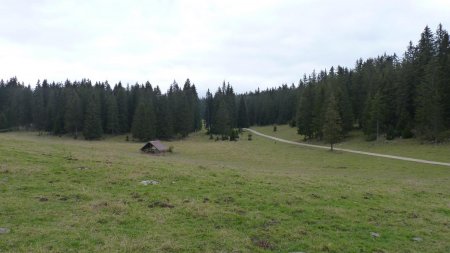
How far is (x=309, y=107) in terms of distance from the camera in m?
97.7

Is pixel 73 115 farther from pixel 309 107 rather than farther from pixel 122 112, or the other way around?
pixel 309 107

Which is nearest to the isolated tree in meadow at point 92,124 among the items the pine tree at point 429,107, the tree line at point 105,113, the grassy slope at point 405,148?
the tree line at point 105,113

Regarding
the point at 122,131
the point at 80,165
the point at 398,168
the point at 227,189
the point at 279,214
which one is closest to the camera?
the point at 279,214

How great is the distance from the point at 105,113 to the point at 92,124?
13.1m

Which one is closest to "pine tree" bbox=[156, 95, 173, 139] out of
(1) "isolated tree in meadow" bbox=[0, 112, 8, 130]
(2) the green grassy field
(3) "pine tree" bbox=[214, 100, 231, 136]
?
(3) "pine tree" bbox=[214, 100, 231, 136]

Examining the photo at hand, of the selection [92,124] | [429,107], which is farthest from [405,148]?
[92,124]

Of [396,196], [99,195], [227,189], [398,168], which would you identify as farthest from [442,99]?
[99,195]

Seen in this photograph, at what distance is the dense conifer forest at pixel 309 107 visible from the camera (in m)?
72.3

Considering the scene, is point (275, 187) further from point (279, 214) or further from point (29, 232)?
point (29, 232)

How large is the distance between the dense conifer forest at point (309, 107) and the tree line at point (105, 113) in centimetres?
30

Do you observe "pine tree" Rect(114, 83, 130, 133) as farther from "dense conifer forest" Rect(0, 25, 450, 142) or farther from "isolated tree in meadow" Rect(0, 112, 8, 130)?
"isolated tree in meadow" Rect(0, 112, 8, 130)

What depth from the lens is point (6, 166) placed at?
66.6 ft

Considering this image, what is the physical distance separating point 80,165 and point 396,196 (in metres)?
19.2

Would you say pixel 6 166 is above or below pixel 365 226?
above
